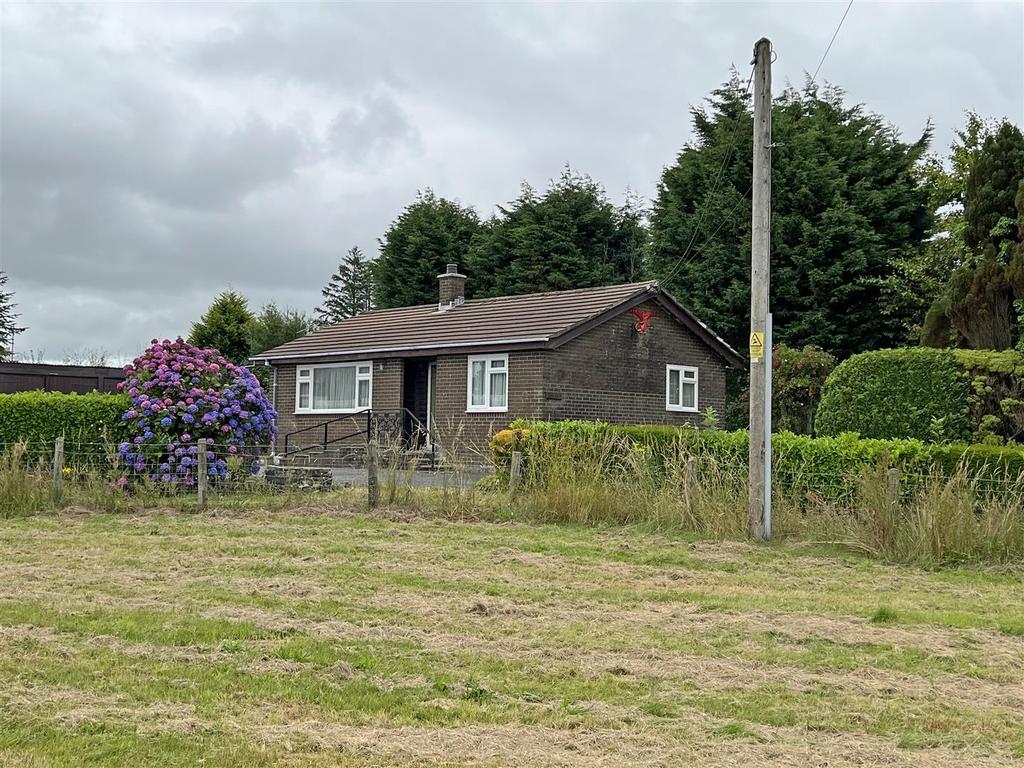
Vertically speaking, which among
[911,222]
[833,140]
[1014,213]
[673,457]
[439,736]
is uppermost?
[833,140]

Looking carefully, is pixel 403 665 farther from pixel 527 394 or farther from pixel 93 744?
pixel 527 394

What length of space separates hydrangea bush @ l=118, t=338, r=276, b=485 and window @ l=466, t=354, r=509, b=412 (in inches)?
315

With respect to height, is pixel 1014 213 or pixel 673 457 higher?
pixel 1014 213

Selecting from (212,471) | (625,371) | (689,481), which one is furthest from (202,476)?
(625,371)

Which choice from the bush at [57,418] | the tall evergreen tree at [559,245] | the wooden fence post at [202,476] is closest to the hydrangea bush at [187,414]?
the bush at [57,418]

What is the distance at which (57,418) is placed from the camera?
18.4 metres

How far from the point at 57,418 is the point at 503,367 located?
10.6m

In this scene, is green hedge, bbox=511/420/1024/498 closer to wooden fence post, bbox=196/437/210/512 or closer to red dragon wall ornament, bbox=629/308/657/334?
wooden fence post, bbox=196/437/210/512

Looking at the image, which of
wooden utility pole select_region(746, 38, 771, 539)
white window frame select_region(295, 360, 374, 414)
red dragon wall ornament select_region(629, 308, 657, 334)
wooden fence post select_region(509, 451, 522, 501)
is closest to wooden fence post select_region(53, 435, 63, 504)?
wooden fence post select_region(509, 451, 522, 501)

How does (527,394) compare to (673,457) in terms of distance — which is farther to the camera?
(527,394)

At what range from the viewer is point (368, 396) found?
28.9m

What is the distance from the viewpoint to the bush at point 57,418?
60.0ft

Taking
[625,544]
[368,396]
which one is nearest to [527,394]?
[368,396]

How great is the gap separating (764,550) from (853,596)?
9.06ft
